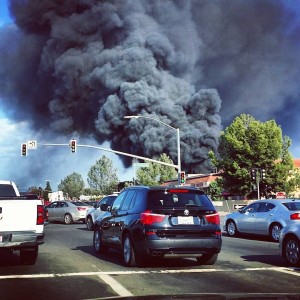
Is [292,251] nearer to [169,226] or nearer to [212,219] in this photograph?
[212,219]

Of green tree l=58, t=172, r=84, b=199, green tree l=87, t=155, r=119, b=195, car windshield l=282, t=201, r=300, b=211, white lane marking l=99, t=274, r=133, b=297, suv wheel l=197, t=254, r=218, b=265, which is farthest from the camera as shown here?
green tree l=58, t=172, r=84, b=199

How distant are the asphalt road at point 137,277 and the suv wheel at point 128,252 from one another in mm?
185

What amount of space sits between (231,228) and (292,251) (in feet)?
25.2

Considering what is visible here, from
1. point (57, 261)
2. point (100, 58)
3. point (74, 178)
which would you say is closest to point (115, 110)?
point (100, 58)

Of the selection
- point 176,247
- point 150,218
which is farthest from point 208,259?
point 150,218

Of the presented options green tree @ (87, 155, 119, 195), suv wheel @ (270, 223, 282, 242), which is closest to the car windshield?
suv wheel @ (270, 223, 282, 242)

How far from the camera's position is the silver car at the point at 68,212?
1040 inches

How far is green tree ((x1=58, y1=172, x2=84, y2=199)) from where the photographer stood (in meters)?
147

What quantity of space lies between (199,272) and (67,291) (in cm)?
272

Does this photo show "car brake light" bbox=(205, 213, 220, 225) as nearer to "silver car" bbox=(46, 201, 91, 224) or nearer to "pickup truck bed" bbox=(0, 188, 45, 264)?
"pickup truck bed" bbox=(0, 188, 45, 264)

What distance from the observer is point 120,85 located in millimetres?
91375

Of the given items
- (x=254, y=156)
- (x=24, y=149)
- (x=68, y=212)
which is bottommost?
(x=68, y=212)

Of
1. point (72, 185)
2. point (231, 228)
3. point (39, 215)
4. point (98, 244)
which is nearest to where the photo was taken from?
point (39, 215)

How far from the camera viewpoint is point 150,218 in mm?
9180
